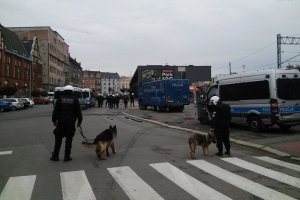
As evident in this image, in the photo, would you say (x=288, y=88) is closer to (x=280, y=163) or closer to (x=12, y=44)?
(x=280, y=163)

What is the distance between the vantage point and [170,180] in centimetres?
801

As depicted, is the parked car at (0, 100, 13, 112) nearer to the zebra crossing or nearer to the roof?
the roof

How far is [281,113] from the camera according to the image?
639 inches

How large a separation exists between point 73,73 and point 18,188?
6005 inches

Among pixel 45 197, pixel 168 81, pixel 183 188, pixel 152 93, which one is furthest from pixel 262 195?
pixel 152 93

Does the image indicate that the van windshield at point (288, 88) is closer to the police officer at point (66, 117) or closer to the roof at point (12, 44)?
the police officer at point (66, 117)

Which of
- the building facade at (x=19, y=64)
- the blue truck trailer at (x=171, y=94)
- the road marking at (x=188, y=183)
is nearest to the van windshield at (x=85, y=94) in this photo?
the blue truck trailer at (x=171, y=94)

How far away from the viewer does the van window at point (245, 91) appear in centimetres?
1662

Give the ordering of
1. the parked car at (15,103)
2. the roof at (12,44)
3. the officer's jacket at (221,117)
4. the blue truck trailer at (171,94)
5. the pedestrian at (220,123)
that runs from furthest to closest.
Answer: the roof at (12,44)
the parked car at (15,103)
the blue truck trailer at (171,94)
the officer's jacket at (221,117)
the pedestrian at (220,123)

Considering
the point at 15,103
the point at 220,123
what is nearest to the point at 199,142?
the point at 220,123

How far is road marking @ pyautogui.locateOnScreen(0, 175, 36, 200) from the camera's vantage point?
6.98 metres

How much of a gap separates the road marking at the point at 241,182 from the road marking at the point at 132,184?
1.62m

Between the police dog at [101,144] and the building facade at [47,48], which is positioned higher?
the building facade at [47,48]

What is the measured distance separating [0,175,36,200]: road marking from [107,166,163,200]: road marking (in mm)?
1649
